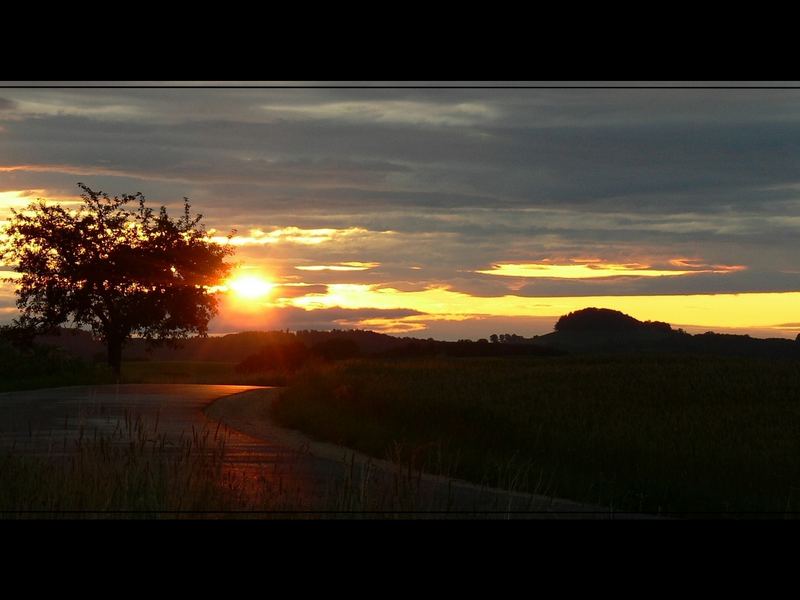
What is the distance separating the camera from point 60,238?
3491 cm

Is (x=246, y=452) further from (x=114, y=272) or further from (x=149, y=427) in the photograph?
(x=114, y=272)

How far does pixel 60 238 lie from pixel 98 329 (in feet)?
11.0

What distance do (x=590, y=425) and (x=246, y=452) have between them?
22.6ft

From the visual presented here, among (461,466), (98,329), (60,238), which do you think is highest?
(60,238)

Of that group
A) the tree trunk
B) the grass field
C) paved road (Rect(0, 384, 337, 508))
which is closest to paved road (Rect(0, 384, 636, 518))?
paved road (Rect(0, 384, 337, 508))

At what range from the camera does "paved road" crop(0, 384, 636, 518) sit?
1080cm

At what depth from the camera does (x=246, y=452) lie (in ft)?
53.4

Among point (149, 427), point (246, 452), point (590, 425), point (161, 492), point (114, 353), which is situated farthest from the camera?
point (114, 353)

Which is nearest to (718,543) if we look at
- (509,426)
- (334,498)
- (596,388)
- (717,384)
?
(334,498)

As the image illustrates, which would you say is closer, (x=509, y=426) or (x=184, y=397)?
(x=509, y=426)

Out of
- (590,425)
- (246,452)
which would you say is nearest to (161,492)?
(246,452)

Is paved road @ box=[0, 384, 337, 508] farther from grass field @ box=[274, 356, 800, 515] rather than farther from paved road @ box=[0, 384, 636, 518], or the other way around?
grass field @ box=[274, 356, 800, 515]

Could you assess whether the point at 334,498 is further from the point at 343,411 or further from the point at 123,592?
the point at 343,411

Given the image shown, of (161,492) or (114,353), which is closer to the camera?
(161,492)
